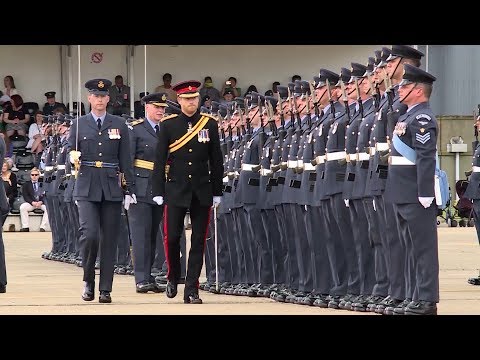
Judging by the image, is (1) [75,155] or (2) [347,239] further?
(1) [75,155]

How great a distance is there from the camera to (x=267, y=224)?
15703 mm

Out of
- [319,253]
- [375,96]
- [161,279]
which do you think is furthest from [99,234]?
[375,96]

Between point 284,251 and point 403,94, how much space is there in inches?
135

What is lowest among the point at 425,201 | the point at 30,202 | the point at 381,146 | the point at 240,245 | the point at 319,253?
the point at 30,202

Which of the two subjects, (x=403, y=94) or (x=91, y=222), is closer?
(x=403, y=94)

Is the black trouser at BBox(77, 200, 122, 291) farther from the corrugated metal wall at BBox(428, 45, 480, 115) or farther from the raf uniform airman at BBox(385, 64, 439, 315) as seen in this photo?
the corrugated metal wall at BBox(428, 45, 480, 115)

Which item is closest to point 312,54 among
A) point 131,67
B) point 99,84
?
point 131,67

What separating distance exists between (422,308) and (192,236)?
2.91m

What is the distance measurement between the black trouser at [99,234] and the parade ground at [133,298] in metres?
0.29

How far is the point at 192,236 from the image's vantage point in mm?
14234

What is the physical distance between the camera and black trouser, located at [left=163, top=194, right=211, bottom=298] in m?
14.2

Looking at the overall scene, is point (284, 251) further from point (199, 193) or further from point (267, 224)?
point (199, 193)

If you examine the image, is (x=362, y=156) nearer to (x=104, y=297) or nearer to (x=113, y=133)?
(x=113, y=133)
